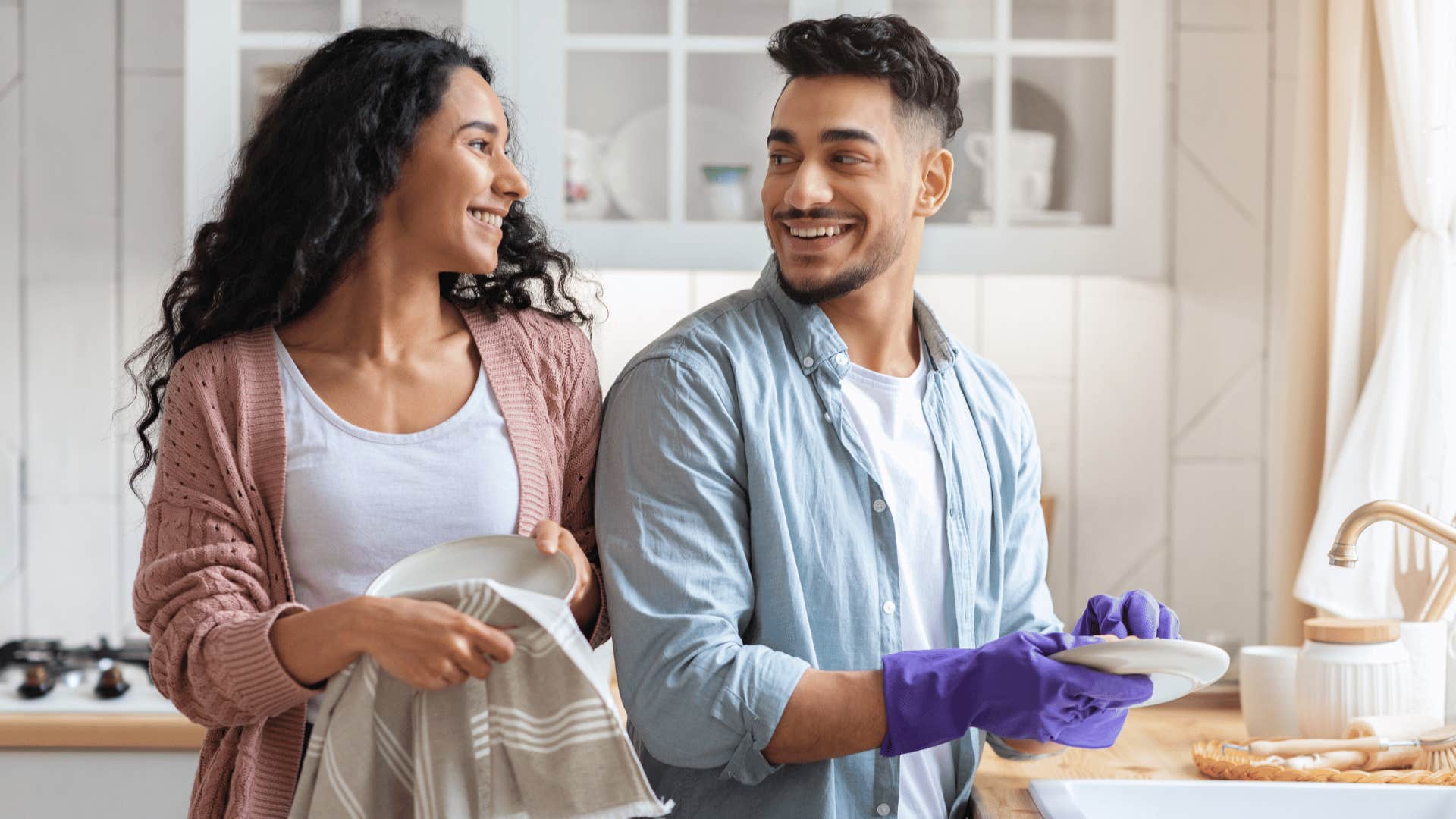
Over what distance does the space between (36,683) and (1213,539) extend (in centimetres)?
190

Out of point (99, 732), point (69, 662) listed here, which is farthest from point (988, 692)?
point (69, 662)

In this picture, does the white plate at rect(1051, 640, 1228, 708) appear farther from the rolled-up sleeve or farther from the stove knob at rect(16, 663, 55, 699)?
the stove knob at rect(16, 663, 55, 699)

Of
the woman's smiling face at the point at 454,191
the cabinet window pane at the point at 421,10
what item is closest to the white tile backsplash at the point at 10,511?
the cabinet window pane at the point at 421,10

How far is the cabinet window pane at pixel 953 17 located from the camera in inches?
78.9

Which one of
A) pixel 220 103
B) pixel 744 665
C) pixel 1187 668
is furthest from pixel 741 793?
pixel 220 103

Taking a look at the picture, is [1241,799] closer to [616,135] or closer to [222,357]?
[222,357]

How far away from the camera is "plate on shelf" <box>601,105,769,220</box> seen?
2.00 meters

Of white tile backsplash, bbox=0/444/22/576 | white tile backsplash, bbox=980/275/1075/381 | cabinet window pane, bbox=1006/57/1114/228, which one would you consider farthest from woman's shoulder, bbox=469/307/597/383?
white tile backsplash, bbox=0/444/22/576

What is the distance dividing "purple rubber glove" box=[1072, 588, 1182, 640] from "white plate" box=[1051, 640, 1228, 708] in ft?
0.26

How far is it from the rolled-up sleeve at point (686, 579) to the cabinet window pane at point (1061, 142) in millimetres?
995

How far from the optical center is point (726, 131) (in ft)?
6.59

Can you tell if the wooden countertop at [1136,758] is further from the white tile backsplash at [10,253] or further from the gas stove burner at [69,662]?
the white tile backsplash at [10,253]

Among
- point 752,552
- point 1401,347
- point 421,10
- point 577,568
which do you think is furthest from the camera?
point 421,10

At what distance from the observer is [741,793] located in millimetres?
1178
